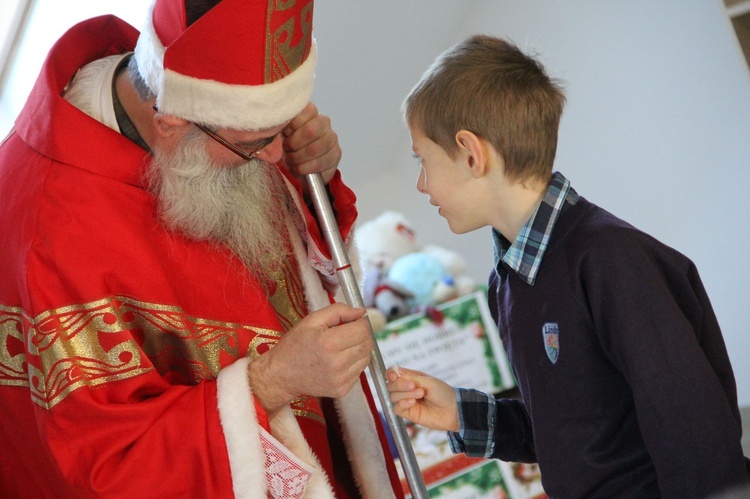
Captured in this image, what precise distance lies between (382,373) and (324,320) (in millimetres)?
235

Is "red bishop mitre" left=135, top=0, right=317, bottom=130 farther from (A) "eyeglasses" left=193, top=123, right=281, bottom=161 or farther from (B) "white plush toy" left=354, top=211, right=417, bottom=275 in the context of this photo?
(B) "white plush toy" left=354, top=211, right=417, bottom=275

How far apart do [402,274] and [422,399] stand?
150 cm

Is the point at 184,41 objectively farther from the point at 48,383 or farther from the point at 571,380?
the point at 571,380

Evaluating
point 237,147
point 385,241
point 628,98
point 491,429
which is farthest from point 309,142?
point 628,98

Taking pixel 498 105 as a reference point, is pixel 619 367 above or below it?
below

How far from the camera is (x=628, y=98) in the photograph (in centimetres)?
345

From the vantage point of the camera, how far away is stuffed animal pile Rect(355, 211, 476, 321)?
3.01m

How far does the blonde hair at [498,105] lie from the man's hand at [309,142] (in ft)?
0.62

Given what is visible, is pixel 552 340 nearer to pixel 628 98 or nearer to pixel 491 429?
pixel 491 429

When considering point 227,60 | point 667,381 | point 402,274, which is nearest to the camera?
point 667,381

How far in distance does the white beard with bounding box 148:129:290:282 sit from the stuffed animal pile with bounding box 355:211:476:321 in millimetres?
1373

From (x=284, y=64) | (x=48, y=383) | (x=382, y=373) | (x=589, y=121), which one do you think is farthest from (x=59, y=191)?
(x=589, y=121)

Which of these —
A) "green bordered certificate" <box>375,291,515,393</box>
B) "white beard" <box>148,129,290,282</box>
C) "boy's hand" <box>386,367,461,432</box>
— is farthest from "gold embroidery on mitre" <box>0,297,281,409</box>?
"green bordered certificate" <box>375,291,515,393</box>

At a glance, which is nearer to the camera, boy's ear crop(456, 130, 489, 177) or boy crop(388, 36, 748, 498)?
boy crop(388, 36, 748, 498)
